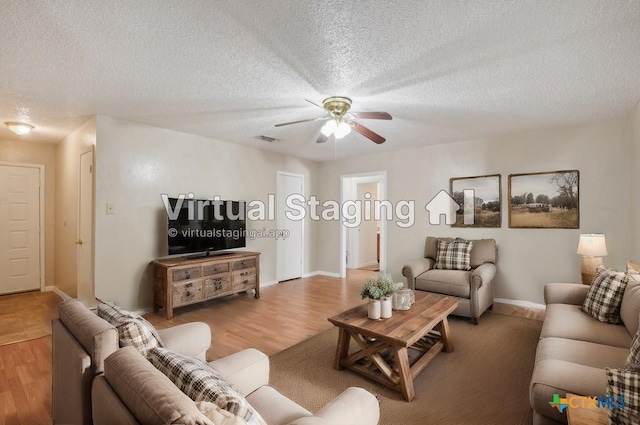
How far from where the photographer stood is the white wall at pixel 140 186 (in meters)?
3.61

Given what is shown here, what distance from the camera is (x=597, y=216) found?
3783mm

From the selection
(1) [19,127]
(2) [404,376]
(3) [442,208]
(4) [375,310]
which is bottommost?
Answer: (2) [404,376]

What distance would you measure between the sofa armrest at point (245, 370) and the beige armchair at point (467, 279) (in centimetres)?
280

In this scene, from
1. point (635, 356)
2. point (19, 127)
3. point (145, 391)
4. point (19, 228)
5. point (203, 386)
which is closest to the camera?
point (145, 391)

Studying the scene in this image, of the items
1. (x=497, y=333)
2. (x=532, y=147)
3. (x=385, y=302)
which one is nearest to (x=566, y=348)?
(x=385, y=302)

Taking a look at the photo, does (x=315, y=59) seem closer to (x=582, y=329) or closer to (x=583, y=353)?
(x=583, y=353)

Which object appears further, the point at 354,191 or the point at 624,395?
the point at 354,191

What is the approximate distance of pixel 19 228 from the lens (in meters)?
4.89

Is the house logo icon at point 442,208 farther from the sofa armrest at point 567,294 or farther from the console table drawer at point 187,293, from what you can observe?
the console table drawer at point 187,293

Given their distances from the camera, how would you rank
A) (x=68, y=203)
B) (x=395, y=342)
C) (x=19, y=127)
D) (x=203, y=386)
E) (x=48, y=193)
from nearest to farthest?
(x=203, y=386), (x=395, y=342), (x=19, y=127), (x=68, y=203), (x=48, y=193)

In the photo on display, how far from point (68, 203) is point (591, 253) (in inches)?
271

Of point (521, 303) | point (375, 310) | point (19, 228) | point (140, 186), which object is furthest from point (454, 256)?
point (19, 228)

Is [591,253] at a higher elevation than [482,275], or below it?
higher

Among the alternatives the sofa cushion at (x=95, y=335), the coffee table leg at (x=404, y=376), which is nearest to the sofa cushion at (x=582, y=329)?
the coffee table leg at (x=404, y=376)
